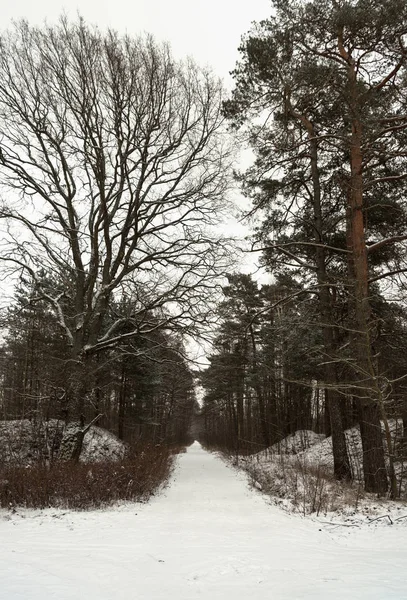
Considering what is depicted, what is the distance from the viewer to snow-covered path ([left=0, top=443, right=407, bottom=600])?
3449mm

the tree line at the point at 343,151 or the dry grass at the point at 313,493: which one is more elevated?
the tree line at the point at 343,151

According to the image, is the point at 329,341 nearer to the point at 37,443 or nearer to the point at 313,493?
the point at 313,493

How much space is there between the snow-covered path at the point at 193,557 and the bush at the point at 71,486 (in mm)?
559

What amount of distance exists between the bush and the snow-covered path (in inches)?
22.0

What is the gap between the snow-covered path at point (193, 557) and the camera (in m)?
3.45

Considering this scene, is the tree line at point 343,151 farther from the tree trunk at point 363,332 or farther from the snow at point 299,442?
the snow at point 299,442

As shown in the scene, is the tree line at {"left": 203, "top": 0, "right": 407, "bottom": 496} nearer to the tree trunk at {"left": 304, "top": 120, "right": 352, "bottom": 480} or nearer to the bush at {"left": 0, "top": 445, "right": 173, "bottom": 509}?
the tree trunk at {"left": 304, "top": 120, "right": 352, "bottom": 480}

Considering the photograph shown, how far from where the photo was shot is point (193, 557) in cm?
457

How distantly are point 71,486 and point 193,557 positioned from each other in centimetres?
413

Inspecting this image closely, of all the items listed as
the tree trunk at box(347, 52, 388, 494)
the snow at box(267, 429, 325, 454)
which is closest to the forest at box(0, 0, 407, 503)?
the tree trunk at box(347, 52, 388, 494)

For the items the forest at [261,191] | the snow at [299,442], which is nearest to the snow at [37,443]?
the forest at [261,191]

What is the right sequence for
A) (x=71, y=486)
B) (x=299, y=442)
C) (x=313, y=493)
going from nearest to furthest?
1. (x=71, y=486)
2. (x=313, y=493)
3. (x=299, y=442)

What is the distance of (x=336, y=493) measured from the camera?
8.09 metres

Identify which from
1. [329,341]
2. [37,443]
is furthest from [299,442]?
[37,443]
